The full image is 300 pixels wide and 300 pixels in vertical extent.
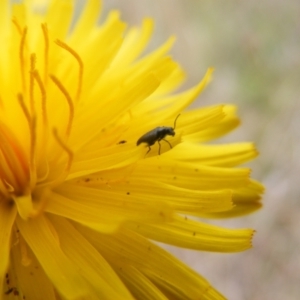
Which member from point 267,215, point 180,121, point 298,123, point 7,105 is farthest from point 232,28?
point 7,105

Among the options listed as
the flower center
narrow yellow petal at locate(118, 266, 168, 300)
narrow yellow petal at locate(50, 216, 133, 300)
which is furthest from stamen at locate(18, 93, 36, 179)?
narrow yellow petal at locate(118, 266, 168, 300)

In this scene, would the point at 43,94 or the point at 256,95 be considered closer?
the point at 43,94

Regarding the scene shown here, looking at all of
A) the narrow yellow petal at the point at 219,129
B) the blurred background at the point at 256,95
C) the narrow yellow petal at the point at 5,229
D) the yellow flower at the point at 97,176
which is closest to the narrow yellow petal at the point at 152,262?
the yellow flower at the point at 97,176

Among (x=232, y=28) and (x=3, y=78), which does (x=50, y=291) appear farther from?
(x=232, y=28)

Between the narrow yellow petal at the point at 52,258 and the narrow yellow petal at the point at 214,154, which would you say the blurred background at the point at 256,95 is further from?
the narrow yellow petal at the point at 52,258

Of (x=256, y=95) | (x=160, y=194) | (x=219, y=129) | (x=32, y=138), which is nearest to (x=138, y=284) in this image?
(x=160, y=194)

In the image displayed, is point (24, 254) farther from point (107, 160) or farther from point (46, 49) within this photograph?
point (46, 49)
